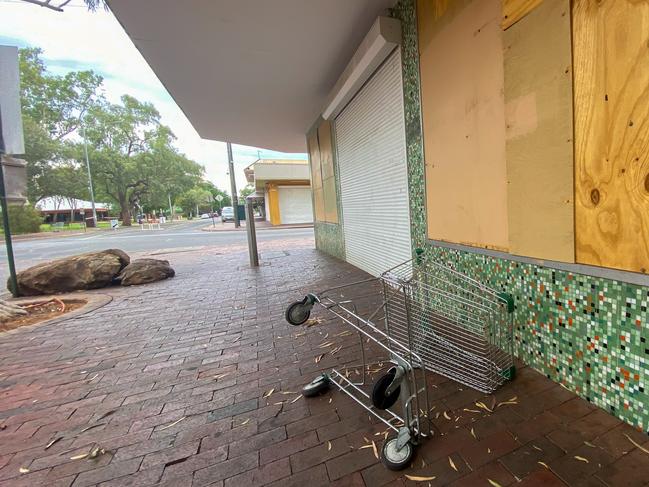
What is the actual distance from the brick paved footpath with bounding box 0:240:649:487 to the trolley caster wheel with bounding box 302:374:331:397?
0.20 feet

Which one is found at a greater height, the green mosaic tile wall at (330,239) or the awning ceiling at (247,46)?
the awning ceiling at (247,46)

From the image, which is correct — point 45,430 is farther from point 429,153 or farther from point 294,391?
point 429,153

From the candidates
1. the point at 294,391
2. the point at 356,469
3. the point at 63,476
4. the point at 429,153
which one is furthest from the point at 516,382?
the point at 63,476

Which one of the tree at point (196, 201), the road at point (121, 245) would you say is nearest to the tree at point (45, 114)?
the road at point (121, 245)

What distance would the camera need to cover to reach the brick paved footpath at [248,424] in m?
1.53

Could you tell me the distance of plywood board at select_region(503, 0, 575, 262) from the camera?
6.01 feet

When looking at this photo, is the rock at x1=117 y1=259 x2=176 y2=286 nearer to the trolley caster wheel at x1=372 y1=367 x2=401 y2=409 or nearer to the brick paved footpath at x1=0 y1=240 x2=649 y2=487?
the brick paved footpath at x1=0 y1=240 x2=649 y2=487

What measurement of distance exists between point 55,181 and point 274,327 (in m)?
34.8

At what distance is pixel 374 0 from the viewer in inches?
138

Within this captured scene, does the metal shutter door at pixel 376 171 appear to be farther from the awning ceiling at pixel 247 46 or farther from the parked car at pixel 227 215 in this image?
the parked car at pixel 227 215

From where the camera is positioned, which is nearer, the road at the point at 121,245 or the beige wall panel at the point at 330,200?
the beige wall panel at the point at 330,200

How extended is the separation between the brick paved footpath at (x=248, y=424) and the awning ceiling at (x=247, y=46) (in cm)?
371

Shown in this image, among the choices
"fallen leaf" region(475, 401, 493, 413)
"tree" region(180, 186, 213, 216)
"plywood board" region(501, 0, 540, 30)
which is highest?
"tree" region(180, 186, 213, 216)

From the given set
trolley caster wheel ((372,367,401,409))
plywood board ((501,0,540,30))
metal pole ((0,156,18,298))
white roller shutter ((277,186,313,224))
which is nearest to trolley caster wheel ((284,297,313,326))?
trolley caster wheel ((372,367,401,409))
